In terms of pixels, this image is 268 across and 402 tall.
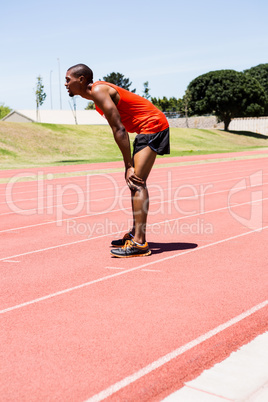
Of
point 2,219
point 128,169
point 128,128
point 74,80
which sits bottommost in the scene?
point 2,219

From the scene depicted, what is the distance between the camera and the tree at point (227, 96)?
197ft

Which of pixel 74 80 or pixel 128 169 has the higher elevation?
pixel 74 80

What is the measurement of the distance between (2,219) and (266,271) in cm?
544

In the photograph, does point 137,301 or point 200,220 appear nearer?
point 137,301

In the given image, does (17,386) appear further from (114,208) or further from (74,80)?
(114,208)

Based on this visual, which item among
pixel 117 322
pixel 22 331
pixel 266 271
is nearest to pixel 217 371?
pixel 117 322

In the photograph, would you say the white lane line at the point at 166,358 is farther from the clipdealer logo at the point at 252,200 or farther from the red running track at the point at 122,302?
the clipdealer logo at the point at 252,200

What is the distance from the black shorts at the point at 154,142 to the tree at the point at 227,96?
56277mm

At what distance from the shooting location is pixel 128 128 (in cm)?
565

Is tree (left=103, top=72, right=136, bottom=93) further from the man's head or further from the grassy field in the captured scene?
the man's head

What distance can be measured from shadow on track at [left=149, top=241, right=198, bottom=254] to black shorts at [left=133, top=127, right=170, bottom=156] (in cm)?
125

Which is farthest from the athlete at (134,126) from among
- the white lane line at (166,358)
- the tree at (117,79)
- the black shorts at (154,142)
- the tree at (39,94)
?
the tree at (117,79)

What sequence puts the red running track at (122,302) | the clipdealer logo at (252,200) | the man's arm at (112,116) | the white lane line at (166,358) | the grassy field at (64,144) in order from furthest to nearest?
the grassy field at (64,144) < the clipdealer logo at (252,200) < the man's arm at (112,116) < the red running track at (122,302) < the white lane line at (166,358)

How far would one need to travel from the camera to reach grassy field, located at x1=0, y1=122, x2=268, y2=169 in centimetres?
3114
